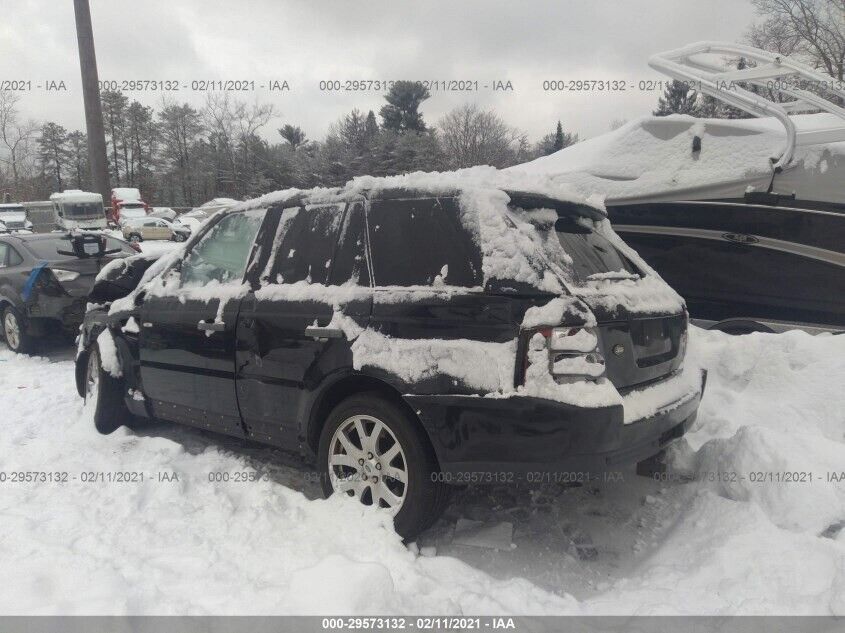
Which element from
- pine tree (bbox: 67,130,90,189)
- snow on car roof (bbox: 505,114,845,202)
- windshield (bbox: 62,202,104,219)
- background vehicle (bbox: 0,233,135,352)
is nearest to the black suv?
snow on car roof (bbox: 505,114,845,202)

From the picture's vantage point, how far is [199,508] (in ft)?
11.2

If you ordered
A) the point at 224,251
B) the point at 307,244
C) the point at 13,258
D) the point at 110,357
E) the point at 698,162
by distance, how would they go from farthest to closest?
the point at 13,258 < the point at 698,162 < the point at 110,357 < the point at 224,251 < the point at 307,244

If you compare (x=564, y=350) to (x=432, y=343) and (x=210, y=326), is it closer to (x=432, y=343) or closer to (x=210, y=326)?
(x=432, y=343)

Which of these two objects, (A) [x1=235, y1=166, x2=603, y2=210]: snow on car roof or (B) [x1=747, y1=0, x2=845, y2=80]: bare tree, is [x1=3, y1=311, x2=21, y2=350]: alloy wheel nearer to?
(A) [x1=235, y1=166, x2=603, y2=210]: snow on car roof

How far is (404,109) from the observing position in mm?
43219

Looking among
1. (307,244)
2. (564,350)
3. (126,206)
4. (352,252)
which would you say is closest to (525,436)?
(564,350)

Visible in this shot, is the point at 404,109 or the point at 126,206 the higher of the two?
the point at 404,109

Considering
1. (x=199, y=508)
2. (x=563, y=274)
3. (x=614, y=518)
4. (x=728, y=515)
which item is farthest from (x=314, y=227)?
(x=728, y=515)

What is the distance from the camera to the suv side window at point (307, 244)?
340 cm

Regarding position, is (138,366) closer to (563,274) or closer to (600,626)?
(563,274)

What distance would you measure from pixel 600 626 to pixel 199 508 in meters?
2.30

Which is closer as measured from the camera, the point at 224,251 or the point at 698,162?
the point at 224,251

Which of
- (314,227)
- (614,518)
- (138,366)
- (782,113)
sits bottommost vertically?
(614,518)

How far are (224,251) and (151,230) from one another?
33.1m
